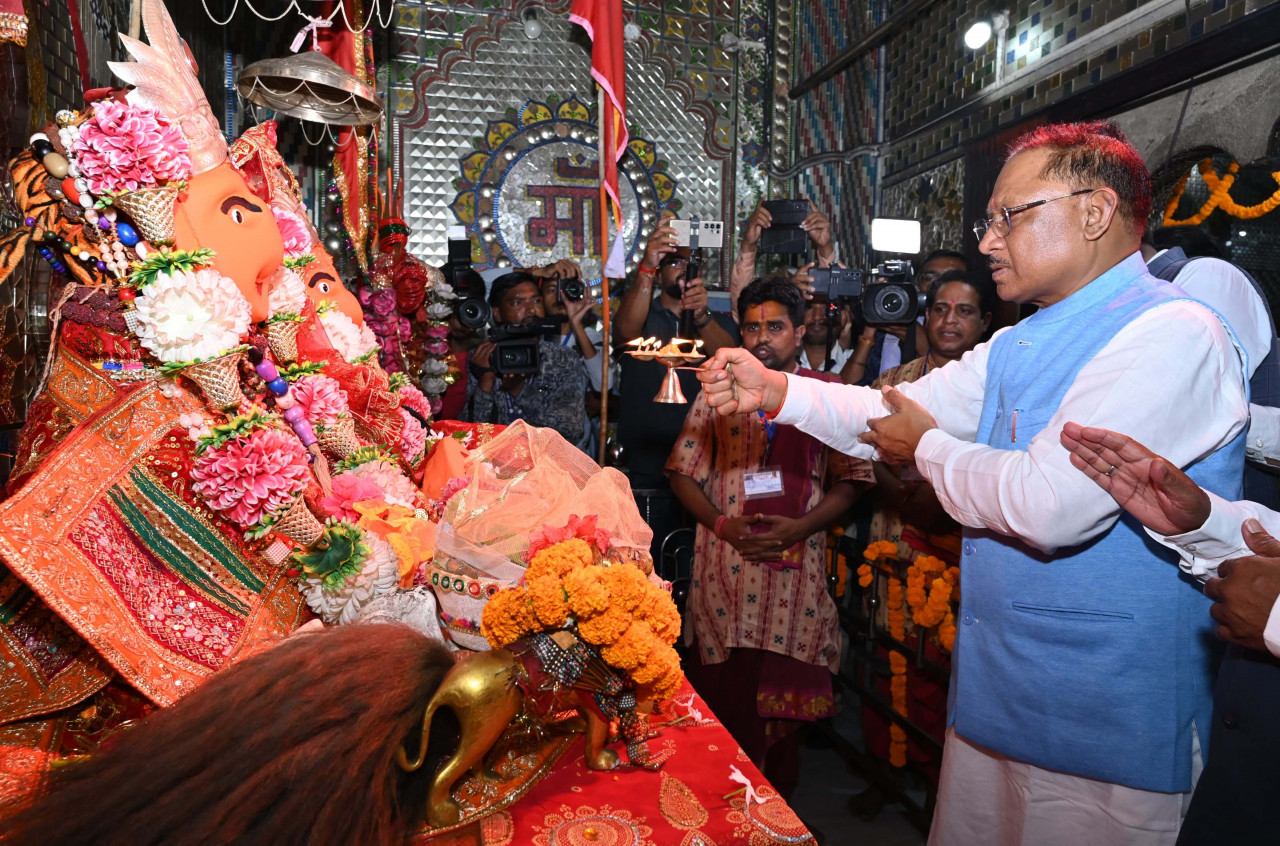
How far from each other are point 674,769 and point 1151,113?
4.38 meters

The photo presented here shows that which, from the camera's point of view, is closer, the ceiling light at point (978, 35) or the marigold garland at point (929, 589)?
the marigold garland at point (929, 589)

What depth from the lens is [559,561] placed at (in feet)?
4.47

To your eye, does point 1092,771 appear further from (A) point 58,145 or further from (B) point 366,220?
(B) point 366,220

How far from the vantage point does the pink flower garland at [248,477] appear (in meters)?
1.72

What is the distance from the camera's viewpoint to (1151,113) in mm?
4254

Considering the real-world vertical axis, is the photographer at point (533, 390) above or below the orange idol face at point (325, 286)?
below

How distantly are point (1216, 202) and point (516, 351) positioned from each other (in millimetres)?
3581

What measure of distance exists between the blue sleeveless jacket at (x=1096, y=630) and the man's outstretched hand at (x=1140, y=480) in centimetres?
16

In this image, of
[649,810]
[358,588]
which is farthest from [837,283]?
[649,810]

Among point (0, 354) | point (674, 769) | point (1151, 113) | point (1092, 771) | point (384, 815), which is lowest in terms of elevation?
point (1092, 771)

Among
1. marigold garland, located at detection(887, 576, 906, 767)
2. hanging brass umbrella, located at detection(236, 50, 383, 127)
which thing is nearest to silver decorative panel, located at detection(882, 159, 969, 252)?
marigold garland, located at detection(887, 576, 906, 767)

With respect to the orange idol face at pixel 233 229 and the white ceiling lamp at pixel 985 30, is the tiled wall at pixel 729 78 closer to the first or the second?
the white ceiling lamp at pixel 985 30

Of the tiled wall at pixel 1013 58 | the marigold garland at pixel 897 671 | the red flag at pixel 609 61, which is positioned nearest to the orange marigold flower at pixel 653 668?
the marigold garland at pixel 897 671

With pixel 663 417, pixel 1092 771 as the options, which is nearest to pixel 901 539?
pixel 663 417
